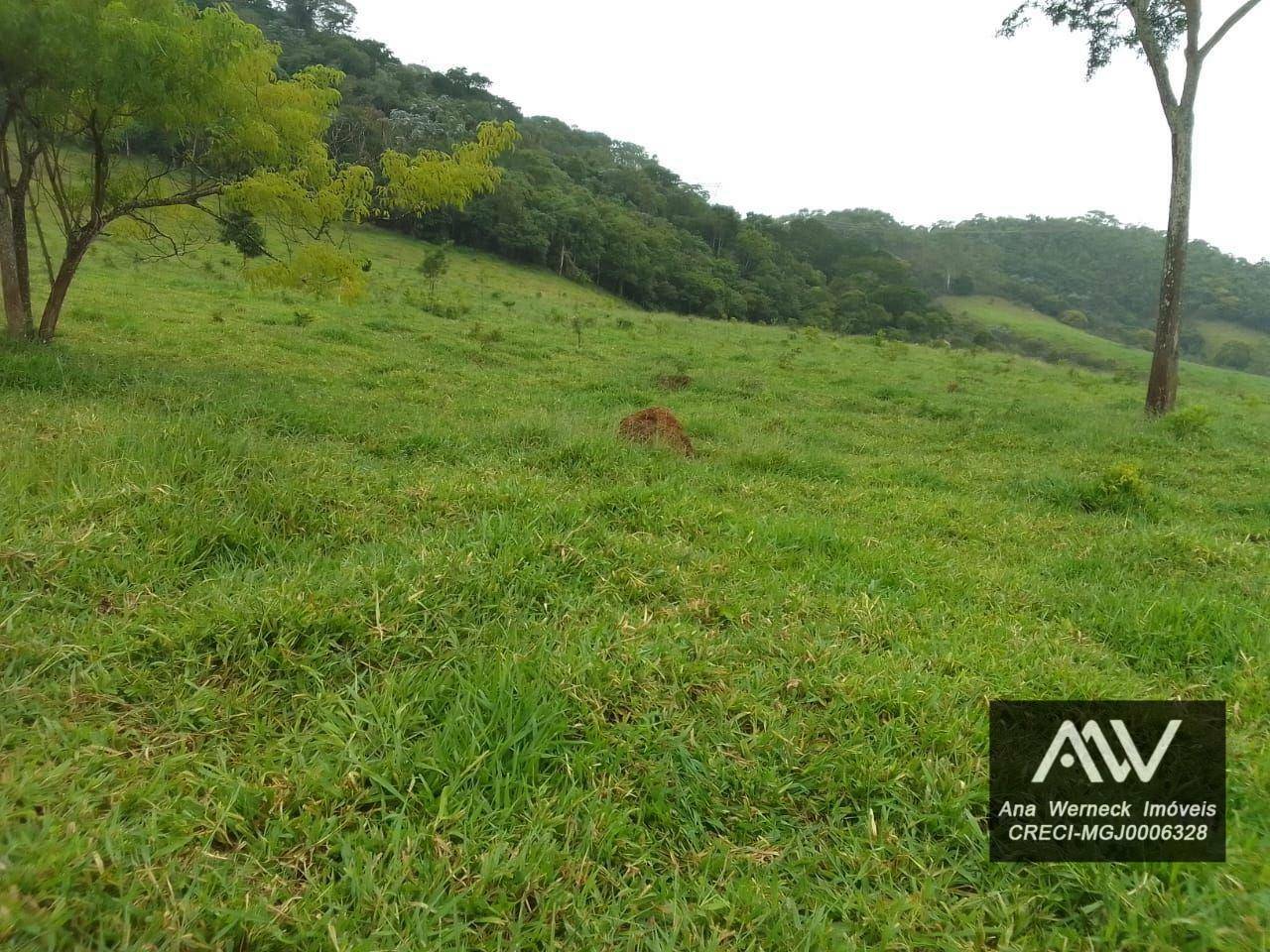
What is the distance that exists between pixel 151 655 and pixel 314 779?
1.01m

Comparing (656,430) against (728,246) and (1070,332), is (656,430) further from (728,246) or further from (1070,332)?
(728,246)

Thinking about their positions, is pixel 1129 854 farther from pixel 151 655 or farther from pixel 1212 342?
pixel 1212 342

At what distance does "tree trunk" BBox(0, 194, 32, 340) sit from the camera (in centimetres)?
773

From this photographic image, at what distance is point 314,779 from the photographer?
197 cm

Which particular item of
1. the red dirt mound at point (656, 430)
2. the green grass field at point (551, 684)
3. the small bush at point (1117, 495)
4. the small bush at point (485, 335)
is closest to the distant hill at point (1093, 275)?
the small bush at point (485, 335)

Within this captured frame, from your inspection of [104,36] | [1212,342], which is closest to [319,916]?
[104,36]

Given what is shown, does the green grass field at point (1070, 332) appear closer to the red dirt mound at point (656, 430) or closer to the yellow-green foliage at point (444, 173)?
the red dirt mound at point (656, 430)

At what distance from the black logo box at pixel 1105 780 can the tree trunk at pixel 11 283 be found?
10.9 metres

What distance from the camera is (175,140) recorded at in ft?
28.1

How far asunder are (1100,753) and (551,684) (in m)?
2.10

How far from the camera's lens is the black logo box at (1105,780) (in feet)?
6.60

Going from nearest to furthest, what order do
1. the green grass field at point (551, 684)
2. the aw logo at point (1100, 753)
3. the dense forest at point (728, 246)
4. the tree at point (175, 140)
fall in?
the green grass field at point (551, 684)
the aw logo at point (1100, 753)
the tree at point (175, 140)
the dense forest at point (728, 246)

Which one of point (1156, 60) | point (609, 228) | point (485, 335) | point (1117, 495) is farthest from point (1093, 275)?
point (1117, 495)

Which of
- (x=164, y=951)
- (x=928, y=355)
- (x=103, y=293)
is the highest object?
(x=928, y=355)
